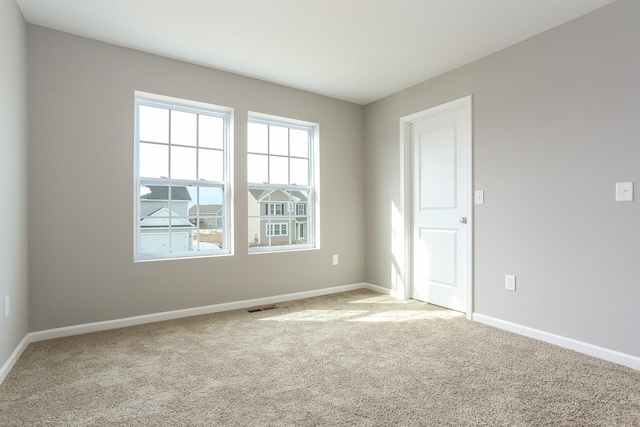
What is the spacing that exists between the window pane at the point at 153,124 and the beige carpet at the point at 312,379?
1773mm

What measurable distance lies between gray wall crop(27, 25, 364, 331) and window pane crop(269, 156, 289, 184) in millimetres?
436

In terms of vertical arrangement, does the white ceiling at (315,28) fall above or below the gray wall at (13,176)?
above

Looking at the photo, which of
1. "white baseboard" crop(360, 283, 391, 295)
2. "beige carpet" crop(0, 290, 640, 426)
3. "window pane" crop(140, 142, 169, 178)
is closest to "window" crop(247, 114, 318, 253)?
"window pane" crop(140, 142, 169, 178)

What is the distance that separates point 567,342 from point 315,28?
3117 mm

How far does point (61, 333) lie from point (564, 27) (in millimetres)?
4664

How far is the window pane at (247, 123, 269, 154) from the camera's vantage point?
3885 mm

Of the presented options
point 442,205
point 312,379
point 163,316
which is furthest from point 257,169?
point 312,379

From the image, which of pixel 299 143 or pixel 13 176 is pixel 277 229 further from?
pixel 13 176

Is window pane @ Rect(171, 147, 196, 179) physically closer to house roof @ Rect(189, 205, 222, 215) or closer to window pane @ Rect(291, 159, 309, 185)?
house roof @ Rect(189, 205, 222, 215)

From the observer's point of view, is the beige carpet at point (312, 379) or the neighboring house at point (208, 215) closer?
the beige carpet at point (312, 379)

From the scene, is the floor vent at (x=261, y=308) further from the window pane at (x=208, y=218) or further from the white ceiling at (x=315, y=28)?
the white ceiling at (x=315, y=28)

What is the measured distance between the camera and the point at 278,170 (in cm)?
410

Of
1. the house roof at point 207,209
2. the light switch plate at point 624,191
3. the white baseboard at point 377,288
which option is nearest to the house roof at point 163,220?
the house roof at point 207,209

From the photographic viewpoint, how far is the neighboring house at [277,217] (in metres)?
3.91
